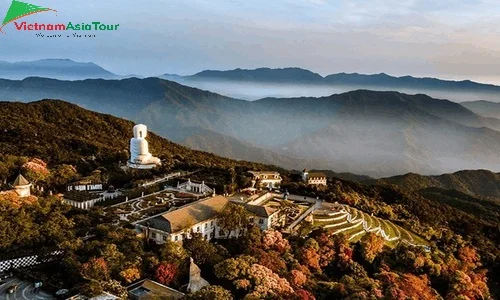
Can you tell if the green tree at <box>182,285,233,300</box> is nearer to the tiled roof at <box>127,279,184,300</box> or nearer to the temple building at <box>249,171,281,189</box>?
the tiled roof at <box>127,279,184,300</box>

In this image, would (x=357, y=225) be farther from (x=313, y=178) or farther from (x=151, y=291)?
(x=151, y=291)

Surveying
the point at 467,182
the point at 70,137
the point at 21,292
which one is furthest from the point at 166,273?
the point at 467,182

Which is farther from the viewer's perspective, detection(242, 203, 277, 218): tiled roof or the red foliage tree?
detection(242, 203, 277, 218): tiled roof

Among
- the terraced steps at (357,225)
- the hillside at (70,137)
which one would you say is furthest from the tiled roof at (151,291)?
the hillside at (70,137)

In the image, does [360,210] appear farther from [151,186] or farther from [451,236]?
[151,186]

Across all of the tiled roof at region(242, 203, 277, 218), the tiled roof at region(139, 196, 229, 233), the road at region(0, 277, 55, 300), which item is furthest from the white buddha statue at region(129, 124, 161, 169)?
the road at region(0, 277, 55, 300)
